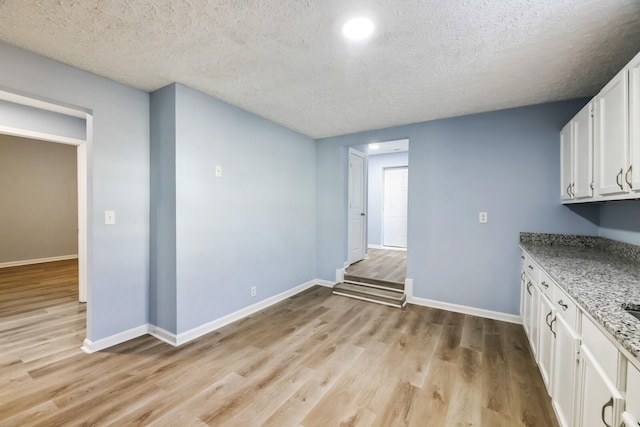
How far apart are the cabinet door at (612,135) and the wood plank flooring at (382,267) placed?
8.60 feet

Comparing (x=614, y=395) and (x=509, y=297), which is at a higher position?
(x=614, y=395)

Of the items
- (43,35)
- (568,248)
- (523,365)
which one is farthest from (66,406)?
(568,248)

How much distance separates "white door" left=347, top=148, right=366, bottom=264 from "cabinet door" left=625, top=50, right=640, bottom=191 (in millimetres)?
3598

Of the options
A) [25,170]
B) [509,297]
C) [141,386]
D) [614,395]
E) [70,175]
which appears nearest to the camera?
[614,395]

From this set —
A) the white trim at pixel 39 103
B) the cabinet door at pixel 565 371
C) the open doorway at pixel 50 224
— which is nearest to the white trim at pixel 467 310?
the cabinet door at pixel 565 371

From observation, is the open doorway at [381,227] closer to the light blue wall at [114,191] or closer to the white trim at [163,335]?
the white trim at [163,335]

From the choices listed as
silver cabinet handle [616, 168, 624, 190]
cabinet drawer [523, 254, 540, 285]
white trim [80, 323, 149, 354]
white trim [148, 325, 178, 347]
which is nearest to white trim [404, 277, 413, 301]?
cabinet drawer [523, 254, 540, 285]

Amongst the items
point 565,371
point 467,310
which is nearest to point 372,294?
point 467,310

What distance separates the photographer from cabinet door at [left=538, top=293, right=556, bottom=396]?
173 centimetres

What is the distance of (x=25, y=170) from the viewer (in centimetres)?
580

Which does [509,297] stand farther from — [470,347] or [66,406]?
[66,406]

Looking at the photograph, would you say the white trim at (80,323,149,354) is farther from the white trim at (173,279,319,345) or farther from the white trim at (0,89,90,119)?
the white trim at (0,89,90,119)

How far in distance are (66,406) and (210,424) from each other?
102cm

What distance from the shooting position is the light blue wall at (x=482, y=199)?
2.97 m
